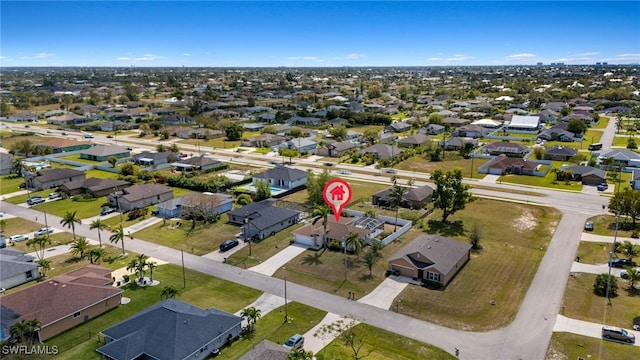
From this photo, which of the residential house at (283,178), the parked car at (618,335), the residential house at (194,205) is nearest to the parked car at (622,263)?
the parked car at (618,335)

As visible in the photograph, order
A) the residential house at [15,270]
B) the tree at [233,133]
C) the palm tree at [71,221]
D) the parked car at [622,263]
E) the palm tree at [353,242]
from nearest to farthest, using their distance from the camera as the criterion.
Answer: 1. the residential house at [15,270]
2. the parked car at [622,263]
3. the palm tree at [353,242]
4. the palm tree at [71,221]
5. the tree at [233,133]

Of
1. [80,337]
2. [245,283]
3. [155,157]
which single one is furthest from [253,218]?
[155,157]

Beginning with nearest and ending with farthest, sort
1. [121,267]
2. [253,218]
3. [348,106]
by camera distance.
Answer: [121,267]
[253,218]
[348,106]

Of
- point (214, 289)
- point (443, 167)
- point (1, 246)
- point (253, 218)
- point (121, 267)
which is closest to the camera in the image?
point (214, 289)

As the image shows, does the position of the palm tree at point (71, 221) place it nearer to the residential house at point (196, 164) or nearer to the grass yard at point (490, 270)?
the residential house at point (196, 164)

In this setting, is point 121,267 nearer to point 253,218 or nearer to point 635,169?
point 253,218

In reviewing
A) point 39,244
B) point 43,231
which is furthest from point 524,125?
point 39,244

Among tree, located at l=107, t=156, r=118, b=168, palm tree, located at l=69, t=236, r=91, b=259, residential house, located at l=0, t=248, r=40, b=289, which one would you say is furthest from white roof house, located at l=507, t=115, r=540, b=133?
residential house, located at l=0, t=248, r=40, b=289

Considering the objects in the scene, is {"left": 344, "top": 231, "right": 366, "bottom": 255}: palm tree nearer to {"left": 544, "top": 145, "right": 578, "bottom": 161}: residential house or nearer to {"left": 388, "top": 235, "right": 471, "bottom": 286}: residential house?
{"left": 388, "top": 235, "right": 471, "bottom": 286}: residential house
